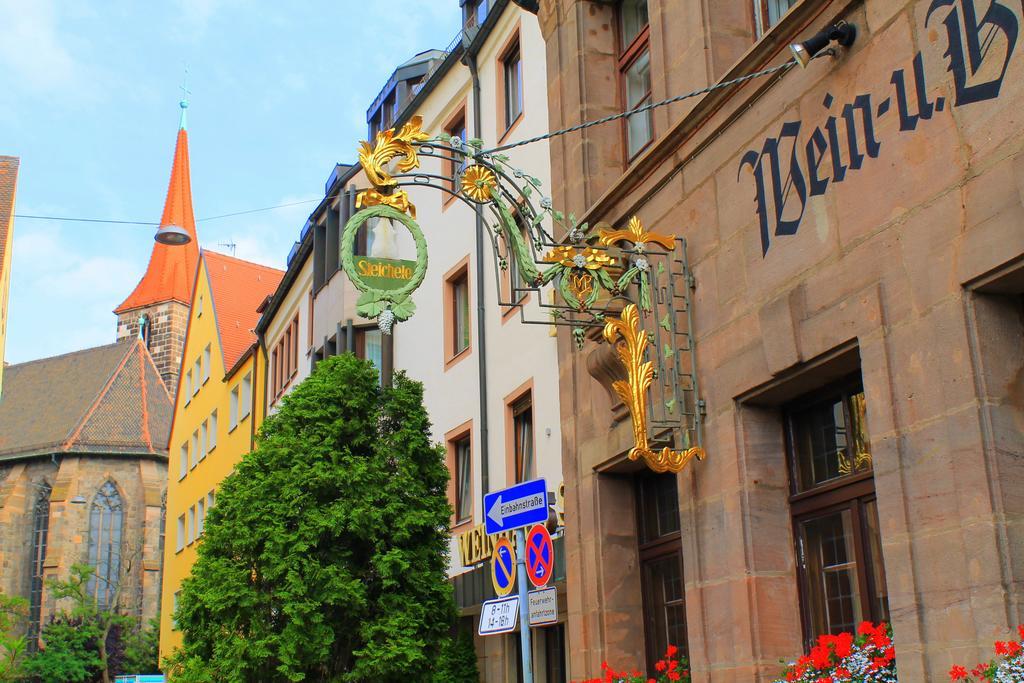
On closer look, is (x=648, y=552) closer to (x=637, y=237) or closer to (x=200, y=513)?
(x=637, y=237)

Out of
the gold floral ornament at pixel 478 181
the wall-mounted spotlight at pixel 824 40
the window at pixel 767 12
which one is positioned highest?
the window at pixel 767 12

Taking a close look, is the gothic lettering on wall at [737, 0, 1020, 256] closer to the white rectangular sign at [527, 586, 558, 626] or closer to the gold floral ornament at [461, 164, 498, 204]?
the gold floral ornament at [461, 164, 498, 204]

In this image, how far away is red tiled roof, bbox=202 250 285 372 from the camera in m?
41.8

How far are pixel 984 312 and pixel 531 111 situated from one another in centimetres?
1194

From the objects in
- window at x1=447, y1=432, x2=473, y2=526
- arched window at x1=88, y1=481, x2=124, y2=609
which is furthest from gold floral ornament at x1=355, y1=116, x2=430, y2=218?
arched window at x1=88, y1=481, x2=124, y2=609

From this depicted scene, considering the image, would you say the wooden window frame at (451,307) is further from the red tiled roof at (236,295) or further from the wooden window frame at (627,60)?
the red tiled roof at (236,295)

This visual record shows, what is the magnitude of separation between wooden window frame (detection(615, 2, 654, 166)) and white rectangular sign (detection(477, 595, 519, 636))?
4.23 metres

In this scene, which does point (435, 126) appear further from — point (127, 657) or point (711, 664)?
point (127, 657)

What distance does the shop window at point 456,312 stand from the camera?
796 inches

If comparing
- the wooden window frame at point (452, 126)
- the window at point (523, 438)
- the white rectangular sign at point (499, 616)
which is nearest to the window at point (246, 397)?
the wooden window frame at point (452, 126)

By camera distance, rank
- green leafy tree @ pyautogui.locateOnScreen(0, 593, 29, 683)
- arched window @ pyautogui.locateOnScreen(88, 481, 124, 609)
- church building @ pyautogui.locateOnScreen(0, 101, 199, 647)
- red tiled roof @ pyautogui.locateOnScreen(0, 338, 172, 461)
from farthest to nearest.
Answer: red tiled roof @ pyautogui.locateOnScreen(0, 338, 172, 461), arched window @ pyautogui.locateOnScreen(88, 481, 124, 609), church building @ pyautogui.locateOnScreen(0, 101, 199, 647), green leafy tree @ pyautogui.locateOnScreen(0, 593, 29, 683)

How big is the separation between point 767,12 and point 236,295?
1511 inches

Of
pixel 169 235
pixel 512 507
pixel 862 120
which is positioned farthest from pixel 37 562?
pixel 862 120

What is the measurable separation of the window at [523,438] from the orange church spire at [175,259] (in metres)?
67.8
